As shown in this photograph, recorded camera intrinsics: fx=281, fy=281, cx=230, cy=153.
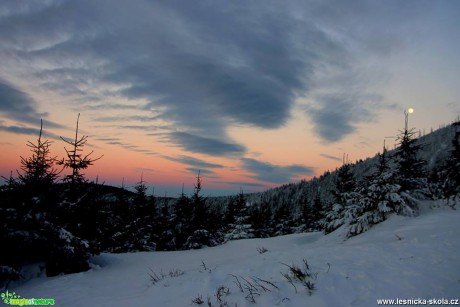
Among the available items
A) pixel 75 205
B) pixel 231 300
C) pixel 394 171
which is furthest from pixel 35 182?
pixel 394 171

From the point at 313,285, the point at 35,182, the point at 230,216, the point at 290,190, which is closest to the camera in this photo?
the point at 313,285

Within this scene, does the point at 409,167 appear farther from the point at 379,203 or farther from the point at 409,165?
the point at 379,203

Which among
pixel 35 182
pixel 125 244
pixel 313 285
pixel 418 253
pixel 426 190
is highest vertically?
pixel 426 190

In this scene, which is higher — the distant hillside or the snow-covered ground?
the distant hillside

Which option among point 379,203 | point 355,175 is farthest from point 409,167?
point 355,175

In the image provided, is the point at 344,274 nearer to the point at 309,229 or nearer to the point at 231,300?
the point at 231,300

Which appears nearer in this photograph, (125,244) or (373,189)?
(373,189)

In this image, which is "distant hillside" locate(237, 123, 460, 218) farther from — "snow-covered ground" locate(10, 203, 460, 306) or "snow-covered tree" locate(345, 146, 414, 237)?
"snow-covered ground" locate(10, 203, 460, 306)

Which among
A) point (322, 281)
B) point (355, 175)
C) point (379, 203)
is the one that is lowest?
point (322, 281)

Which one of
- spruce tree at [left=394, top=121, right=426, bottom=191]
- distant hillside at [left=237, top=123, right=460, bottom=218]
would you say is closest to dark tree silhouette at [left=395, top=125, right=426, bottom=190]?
spruce tree at [left=394, top=121, right=426, bottom=191]

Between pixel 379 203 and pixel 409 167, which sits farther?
pixel 409 167

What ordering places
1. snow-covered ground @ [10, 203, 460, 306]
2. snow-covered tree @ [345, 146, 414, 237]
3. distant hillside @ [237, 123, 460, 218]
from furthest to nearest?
distant hillside @ [237, 123, 460, 218]
snow-covered tree @ [345, 146, 414, 237]
snow-covered ground @ [10, 203, 460, 306]

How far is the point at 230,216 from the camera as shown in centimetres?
4153

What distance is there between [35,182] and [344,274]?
1366 cm
